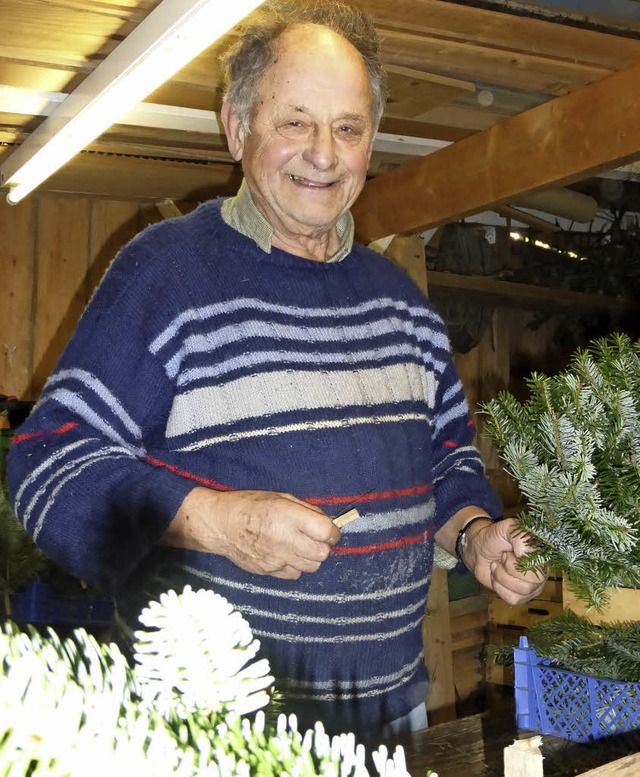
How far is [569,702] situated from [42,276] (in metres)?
3.60

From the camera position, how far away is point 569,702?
47.9 inches

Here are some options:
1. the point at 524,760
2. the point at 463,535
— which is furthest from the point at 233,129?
the point at 524,760

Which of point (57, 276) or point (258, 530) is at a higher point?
point (57, 276)

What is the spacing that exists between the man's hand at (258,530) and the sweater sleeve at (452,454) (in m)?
0.60

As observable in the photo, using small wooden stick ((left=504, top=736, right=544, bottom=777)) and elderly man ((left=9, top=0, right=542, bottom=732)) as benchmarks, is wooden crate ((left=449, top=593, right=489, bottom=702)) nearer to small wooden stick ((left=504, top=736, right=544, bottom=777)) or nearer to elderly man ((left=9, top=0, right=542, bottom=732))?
elderly man ((left=9, top=0, right=542, bottom=732))

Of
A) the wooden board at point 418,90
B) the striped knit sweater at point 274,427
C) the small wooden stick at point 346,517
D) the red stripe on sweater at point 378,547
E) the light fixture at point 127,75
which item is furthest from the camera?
the wooden board at point 418,90

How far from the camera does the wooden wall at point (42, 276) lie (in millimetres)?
4266

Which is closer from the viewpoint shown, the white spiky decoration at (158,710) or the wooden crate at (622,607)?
the white spiky decoration at (158,710)

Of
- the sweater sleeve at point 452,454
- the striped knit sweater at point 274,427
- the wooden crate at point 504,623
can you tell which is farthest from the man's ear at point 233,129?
the wooden crate at point 504,623

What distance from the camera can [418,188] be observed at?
3350mm

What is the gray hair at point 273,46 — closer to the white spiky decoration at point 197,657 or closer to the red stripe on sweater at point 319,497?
the red stripe on sweater at point 319,497

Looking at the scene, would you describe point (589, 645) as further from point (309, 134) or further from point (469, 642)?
point (469, 642)

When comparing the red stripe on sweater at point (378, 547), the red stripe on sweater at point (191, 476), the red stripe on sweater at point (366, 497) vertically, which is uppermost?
the red stripe on sweater at point (191, 476)

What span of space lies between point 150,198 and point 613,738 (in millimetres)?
3677
